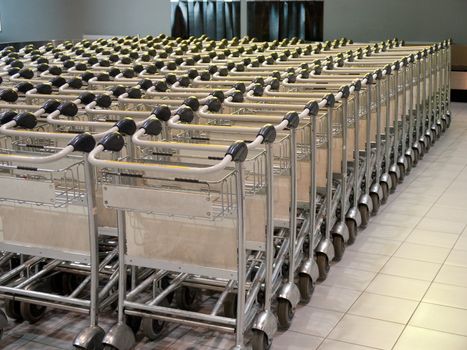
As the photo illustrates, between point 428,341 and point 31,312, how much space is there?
2.02 meters

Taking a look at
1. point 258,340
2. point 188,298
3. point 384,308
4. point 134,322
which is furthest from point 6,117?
point 384,308

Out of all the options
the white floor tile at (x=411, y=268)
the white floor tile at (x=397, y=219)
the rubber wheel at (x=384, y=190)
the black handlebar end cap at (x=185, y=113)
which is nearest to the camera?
the black handlebar end cap at (x=185, y=113)

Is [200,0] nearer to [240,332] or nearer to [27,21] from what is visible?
[27,21]

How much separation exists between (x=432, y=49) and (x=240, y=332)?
5.47 meters

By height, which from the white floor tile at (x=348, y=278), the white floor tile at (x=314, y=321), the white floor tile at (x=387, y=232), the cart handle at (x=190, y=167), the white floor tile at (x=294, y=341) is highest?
the cart handle at (x=190, y=167)

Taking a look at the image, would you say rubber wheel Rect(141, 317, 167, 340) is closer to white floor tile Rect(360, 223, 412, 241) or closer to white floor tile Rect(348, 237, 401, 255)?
white floor tile Rect(348, 237, 401, 255)

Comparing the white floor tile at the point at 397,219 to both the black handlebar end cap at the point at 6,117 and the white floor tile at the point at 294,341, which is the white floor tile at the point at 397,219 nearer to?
the white floor tile at the point at 294,341

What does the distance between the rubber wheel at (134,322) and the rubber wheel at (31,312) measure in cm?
55

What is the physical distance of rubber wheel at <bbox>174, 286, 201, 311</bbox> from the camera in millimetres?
3884

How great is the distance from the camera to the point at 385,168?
246 inches

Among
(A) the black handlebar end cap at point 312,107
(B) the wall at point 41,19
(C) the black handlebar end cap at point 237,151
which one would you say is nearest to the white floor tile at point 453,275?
(A) the black handlebar end cap at point 312,107

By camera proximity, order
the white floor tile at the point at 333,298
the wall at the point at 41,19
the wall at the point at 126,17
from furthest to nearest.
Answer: the wall at the point at 41,19
the wall at the point at 126,17
the white floor tile at the point at 333,298

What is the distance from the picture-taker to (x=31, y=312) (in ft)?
12.5

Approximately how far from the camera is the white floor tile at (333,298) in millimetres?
4043
